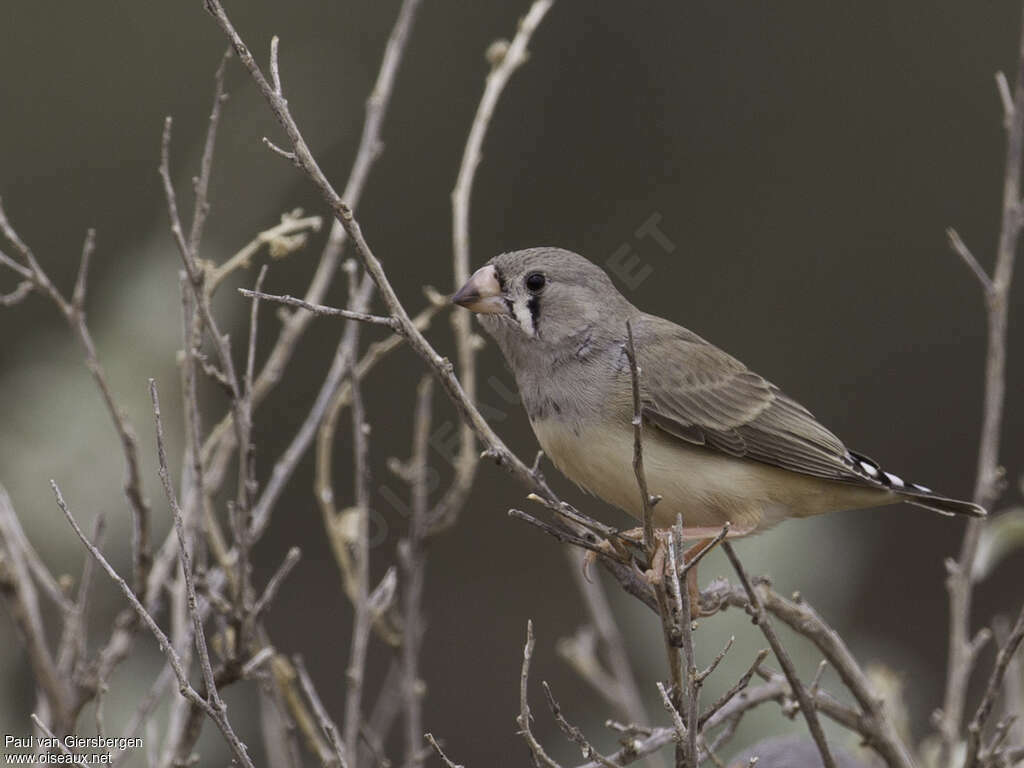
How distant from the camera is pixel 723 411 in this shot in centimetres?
346

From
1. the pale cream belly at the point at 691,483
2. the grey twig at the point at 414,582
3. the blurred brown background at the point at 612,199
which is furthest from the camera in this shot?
the blurred brown background at the point at 612,199

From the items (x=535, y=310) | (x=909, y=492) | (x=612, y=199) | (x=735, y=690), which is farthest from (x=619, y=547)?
(x=612, y=199)

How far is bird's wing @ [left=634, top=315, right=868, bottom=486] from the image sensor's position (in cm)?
336

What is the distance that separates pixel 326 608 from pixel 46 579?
199 inches

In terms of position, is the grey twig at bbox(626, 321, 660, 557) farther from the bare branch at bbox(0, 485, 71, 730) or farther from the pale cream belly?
the bare branch at bbox(0, 485, 71, 730)

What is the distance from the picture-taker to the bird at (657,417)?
3168 mm

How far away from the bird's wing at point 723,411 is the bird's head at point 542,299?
0.52 feet

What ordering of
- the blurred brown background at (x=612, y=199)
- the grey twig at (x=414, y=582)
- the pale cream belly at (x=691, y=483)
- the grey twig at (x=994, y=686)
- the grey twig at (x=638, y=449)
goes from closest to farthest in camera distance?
the grey twig at (x=638, y=449) < the grey twig at (x=994, y=686) < the grey twig at (x=414, y=582) < the pale cream belly at (x=691, y=483) < the blurred brown background at (x=612, y=199)

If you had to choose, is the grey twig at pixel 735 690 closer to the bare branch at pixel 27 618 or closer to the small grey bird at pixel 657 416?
the small grey bird at pixel 657 416

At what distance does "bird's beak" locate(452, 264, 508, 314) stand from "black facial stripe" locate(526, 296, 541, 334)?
84 millimetres

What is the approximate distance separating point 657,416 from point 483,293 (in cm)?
52

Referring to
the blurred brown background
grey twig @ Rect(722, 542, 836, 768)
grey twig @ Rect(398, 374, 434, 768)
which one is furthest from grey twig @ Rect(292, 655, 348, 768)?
the blurred brown background

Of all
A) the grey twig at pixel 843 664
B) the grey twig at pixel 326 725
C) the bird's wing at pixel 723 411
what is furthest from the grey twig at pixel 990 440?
the grey twig at pixel 326 725

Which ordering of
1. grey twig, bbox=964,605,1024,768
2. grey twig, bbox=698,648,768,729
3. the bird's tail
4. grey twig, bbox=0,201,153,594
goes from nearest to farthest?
grey twig, bbox=698,648,768,729 → grey twig, bbox=964,605,1024,768 → grey twig, bbox=0,201,153,594 → the bird's tail
